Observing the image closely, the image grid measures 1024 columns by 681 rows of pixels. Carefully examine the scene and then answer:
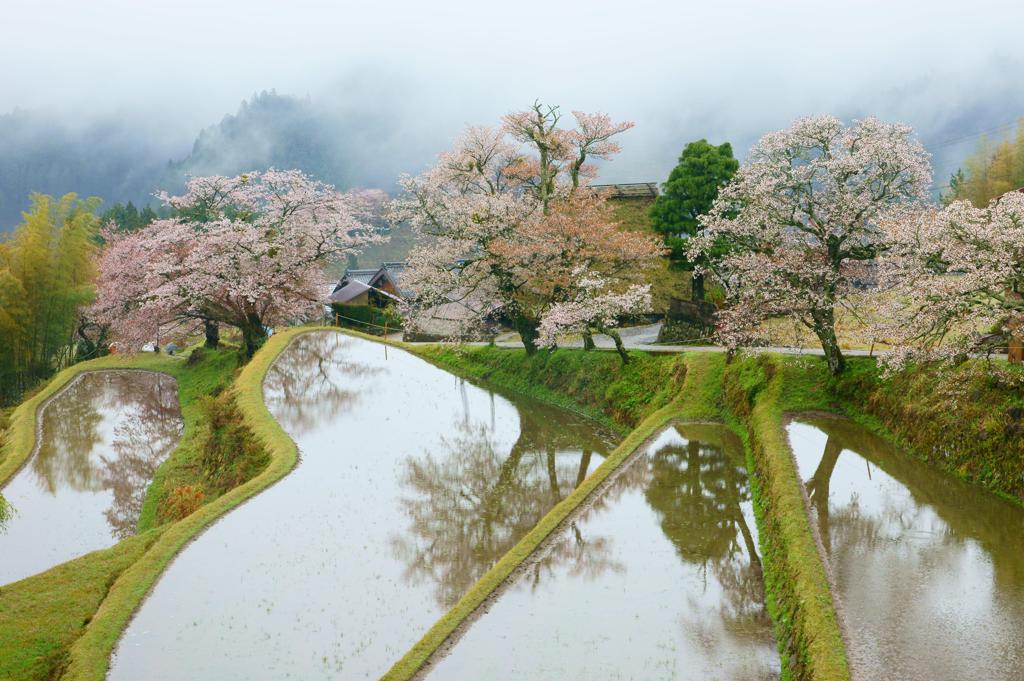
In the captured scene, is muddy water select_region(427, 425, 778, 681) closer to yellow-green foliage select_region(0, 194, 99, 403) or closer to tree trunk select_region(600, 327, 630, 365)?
tree trunk select_region(600, 327, 630, 365)

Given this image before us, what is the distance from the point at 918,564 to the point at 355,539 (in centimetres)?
1012

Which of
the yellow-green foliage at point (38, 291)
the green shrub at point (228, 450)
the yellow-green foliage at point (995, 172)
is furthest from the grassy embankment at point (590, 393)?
the yellow-green foliage at point (995, 172)

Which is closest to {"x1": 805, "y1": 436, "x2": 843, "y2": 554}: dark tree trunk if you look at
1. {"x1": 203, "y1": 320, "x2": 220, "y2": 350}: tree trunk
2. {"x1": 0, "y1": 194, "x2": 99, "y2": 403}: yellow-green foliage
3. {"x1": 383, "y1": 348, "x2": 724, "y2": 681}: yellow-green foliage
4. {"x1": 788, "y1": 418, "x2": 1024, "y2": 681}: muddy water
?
{"x1": 788, "y1": 418, "x2": 1024, "y2": 681}: muddy water

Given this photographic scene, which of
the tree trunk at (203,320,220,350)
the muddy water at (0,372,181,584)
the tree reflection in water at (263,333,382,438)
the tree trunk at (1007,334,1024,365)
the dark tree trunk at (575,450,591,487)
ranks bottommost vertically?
the muddy water at (0,372,181,584)

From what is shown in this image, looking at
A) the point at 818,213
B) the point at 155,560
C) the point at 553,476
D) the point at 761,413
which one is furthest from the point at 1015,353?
the point at 155,560

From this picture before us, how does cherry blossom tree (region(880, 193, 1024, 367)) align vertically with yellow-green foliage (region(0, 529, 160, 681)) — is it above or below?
above

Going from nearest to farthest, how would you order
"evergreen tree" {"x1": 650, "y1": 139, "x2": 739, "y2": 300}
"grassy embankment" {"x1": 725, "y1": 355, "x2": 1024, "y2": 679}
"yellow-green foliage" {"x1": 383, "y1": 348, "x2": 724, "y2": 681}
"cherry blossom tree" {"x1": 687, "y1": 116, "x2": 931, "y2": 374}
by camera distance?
"grassy embankment" {"x1": 725, "y1": 355, "x2": 1024, "y2": 679} → "yellow-green foliage" {"x1": 383, "y1": 348, "x2": 724, "y2": 681} → "cherry blossom tree" {"x1": 687, "y1": 116, "x2": 931, "y2": 374} → "evergreen tree" {"x1": 650, "y1": 139, "x2": 739, "y2": 300}

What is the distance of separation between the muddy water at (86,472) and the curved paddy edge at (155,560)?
361 cm

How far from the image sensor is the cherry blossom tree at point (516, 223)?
29.9 meters

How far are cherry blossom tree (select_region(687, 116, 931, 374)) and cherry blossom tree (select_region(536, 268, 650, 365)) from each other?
520 centimetres

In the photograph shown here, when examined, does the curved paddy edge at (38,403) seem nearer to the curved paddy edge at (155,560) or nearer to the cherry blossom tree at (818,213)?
the curved paddy edge at (155,560)

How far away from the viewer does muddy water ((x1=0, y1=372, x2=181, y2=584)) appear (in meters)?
18.5

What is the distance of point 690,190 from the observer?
36844mm

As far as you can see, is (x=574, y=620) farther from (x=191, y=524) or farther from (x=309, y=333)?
(x=309, y=333)
